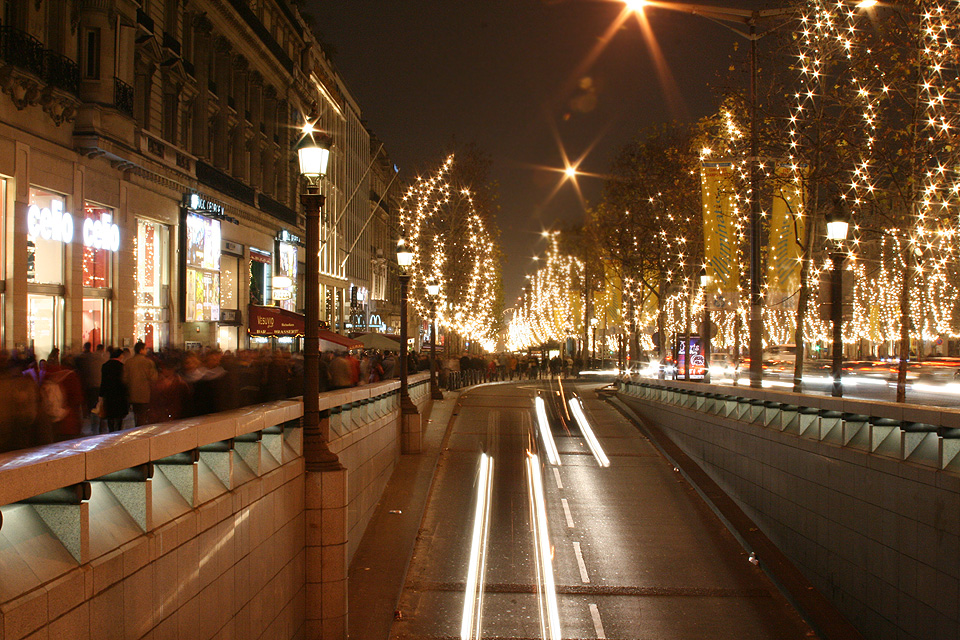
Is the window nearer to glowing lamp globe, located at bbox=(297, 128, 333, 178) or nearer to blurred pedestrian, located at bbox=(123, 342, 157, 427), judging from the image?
blurred pedestrian, located at bbox=(123, 342, 157, 427)

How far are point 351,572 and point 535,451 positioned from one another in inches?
500

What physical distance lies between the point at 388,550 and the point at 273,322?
16.0 metres

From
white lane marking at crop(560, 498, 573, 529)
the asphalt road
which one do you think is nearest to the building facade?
the asphalt road

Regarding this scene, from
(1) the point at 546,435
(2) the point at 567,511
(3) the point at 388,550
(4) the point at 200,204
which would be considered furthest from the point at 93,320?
(3) the point at 388,550

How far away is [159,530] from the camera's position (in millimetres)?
5969

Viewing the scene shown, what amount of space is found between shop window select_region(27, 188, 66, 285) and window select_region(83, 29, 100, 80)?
3878 mm

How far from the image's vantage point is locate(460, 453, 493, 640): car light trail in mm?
13203

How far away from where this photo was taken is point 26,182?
22.1 meters

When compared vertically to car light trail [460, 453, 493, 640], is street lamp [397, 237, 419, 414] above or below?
above

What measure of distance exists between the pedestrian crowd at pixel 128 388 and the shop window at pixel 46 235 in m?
6.76

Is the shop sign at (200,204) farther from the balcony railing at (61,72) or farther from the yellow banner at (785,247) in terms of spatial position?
the yellow banner at (785,247)

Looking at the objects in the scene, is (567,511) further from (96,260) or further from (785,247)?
(96,260)

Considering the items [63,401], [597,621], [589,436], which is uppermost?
[63,401]

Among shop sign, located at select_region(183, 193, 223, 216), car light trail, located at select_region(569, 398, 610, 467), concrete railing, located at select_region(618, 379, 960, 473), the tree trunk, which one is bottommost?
car light trail, located at select_region(569, 398, 610, 467)
